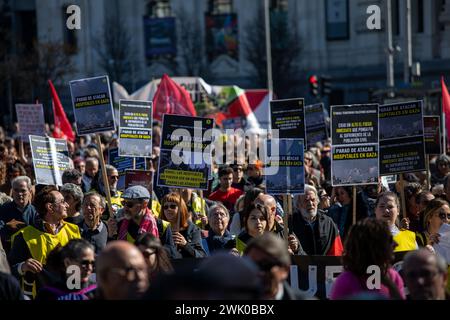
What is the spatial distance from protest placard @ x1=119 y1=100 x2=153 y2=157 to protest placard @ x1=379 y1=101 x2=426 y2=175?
2904 mm

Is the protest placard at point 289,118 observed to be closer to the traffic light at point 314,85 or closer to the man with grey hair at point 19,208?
the man with grey hair at point 19,208

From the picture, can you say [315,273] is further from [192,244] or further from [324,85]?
[324,85]

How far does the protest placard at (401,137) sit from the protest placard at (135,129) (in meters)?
2.90

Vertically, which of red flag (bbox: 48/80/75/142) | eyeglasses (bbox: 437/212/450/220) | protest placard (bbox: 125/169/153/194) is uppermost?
eyeglasses (bbox: 437/212/450/220)

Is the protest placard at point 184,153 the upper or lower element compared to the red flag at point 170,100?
upper

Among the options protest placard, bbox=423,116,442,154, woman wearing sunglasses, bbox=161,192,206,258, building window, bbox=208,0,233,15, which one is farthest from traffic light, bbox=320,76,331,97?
building window, bbox=208,0,233,15

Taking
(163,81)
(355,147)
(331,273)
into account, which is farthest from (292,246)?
(163,81)

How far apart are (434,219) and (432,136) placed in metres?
5.19

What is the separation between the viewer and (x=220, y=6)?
6066cm

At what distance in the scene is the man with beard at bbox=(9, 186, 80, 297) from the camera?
8547mm

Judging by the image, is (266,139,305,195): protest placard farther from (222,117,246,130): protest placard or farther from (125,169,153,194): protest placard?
(222,117,246,130): protest placard

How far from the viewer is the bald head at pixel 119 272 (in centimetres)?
545

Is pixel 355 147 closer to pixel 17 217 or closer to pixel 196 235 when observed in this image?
pixel 196 235

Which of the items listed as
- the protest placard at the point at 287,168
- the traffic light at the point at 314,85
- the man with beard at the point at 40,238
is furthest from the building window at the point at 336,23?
the man with beard at the point at 40,238
